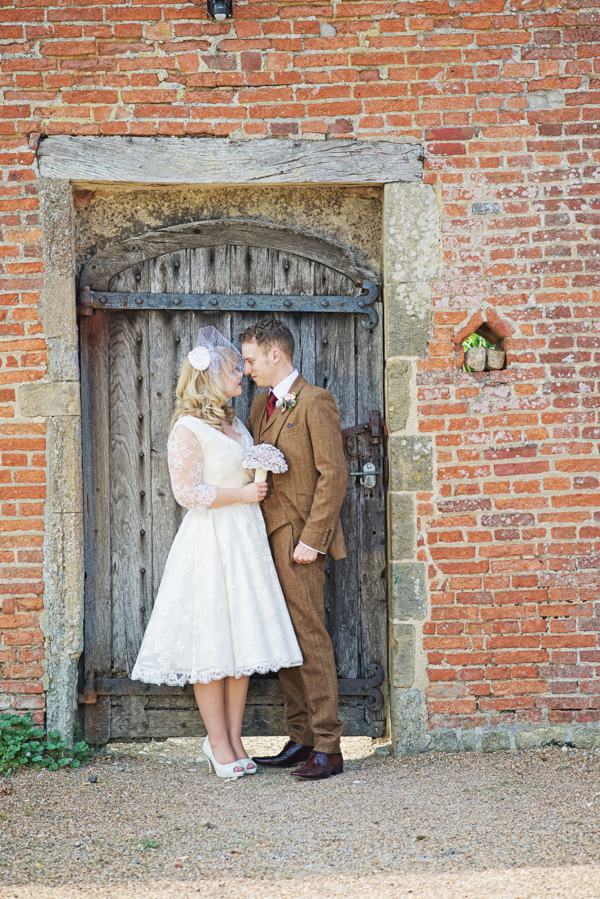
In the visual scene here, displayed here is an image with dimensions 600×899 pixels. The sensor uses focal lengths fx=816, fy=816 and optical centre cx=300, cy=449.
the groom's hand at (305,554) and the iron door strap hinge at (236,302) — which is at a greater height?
the iron door strap hinge at (236,302)

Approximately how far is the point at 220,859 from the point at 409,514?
1832mm

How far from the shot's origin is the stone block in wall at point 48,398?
4.04 m

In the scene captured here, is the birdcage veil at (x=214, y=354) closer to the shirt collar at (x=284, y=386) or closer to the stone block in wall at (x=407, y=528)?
the shirt collar at (x=284, y=386)

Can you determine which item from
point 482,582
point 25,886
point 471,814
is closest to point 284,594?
point 482,582

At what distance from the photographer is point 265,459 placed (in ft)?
12.4

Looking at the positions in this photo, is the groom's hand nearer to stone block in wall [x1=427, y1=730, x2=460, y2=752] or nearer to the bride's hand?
the bride's hand

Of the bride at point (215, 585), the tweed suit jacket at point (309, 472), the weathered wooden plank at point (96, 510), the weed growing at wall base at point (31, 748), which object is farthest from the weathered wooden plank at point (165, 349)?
the weed growing at wall base at point (31, 748)

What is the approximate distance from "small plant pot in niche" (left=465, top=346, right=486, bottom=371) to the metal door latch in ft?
2.44

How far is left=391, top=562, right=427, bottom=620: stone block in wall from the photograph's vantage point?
4102 millimetres

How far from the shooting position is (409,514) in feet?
13.5

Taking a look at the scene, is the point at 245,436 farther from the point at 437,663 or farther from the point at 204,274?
the point at 437,663

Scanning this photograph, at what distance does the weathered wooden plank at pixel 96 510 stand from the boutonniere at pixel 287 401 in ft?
3.28

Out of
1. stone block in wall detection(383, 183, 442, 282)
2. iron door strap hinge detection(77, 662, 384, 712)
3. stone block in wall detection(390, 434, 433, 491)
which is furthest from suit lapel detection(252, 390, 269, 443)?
iron door strap hinge detection(77, 662, 384, 712)

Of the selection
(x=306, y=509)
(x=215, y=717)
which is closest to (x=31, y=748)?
(x=215, y=717)
